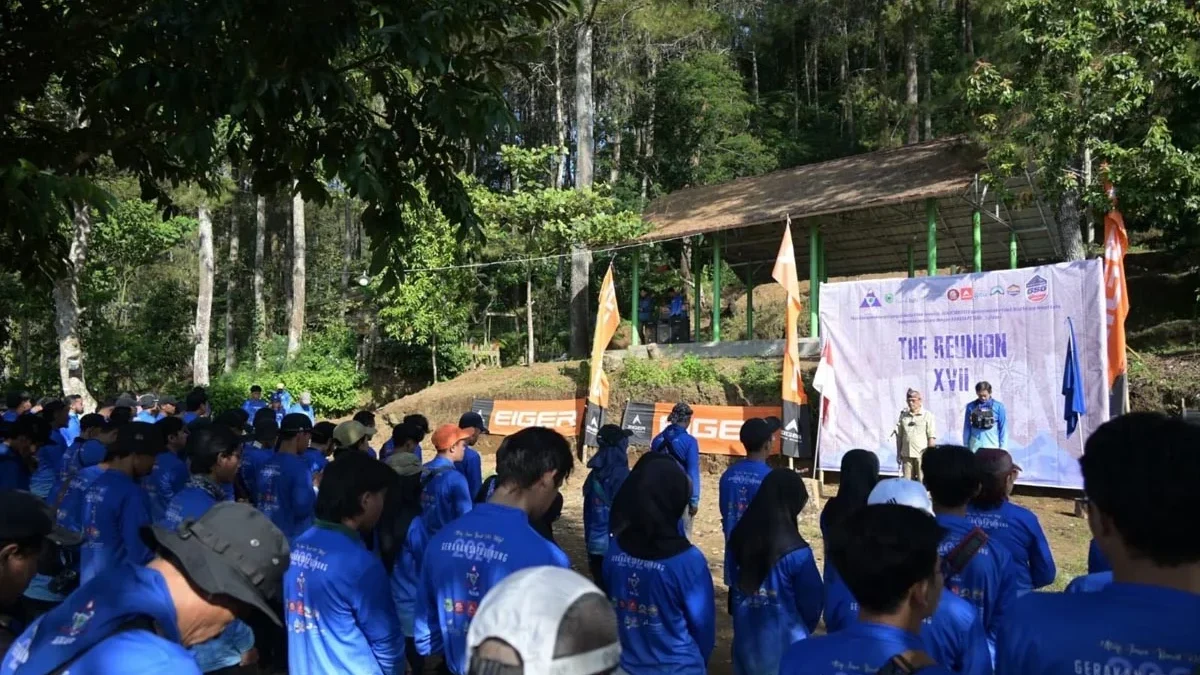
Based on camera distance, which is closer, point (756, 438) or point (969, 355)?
point (756, 438)

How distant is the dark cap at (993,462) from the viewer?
3.77 meters

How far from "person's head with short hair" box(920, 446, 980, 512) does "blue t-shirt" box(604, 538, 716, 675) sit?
102 cm

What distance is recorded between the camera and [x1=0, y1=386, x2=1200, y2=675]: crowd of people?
1858 millimetres

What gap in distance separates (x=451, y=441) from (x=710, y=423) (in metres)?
10.5

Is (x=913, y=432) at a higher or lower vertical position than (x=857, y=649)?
lower

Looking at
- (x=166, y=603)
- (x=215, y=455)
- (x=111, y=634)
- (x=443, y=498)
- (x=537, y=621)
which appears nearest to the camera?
(x=537, y=621)

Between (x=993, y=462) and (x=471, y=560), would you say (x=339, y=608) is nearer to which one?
(x=471, y=560)

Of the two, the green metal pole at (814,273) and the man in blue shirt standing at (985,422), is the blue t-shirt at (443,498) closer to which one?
the man in blue shirt standing at (985,422)

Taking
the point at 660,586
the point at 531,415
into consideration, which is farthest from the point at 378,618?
the point at 531,415

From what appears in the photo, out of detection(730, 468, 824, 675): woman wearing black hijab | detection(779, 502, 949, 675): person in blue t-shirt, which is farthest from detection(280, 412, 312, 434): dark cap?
detection(779, 502, 949, 675): person in blue t-shirt

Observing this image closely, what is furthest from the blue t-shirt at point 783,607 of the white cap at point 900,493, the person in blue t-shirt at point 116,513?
the person in blue t-shirt at point 116,513

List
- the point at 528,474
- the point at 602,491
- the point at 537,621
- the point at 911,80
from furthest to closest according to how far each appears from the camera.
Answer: the point at 911,80 < the point at 602,491 < the point at 528,474 < the point at 537,621

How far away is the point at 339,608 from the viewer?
3377 mm

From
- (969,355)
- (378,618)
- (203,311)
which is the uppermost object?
(203,311)
